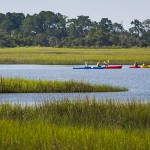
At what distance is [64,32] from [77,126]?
144 metres

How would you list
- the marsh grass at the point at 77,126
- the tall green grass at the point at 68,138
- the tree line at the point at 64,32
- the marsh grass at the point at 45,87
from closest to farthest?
1. the tall green grass at the point at 68,138
2. the marsh grass at the point at 77,126
3. the marsh grass at the point at 45,87
4. the tree line at the point at 64,32

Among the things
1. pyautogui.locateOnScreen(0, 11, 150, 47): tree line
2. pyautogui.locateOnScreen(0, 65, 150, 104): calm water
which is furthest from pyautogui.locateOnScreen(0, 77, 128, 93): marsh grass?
pyautogui.locateOnScreen(0, 11, 150, 47): tree line

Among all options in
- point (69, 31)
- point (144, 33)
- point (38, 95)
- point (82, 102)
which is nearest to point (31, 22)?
point (69, 31)

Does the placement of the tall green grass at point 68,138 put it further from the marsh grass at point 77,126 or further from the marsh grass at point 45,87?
the marsh grass at point 45,87

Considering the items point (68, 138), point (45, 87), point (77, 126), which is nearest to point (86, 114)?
point (77, 126)

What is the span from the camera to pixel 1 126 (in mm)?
16859

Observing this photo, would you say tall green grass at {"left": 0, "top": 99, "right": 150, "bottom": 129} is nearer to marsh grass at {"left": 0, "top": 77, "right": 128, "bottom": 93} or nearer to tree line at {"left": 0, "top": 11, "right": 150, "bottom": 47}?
marsh grass at {"left": 0, "top": 77, "right": 128, "bottom": 93}

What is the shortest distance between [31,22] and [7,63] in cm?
8329

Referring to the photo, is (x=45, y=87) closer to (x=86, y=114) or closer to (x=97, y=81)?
(x=86, y=114)

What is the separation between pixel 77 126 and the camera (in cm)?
1838

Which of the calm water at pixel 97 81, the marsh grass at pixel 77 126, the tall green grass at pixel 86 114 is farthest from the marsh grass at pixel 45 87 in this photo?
the tall green grass at pixel 86 114

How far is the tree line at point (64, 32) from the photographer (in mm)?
137000

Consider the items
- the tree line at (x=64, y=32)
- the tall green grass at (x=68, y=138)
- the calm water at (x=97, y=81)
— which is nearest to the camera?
the tall green grass at (x=68, y=138)

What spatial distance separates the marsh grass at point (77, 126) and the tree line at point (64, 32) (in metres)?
112
